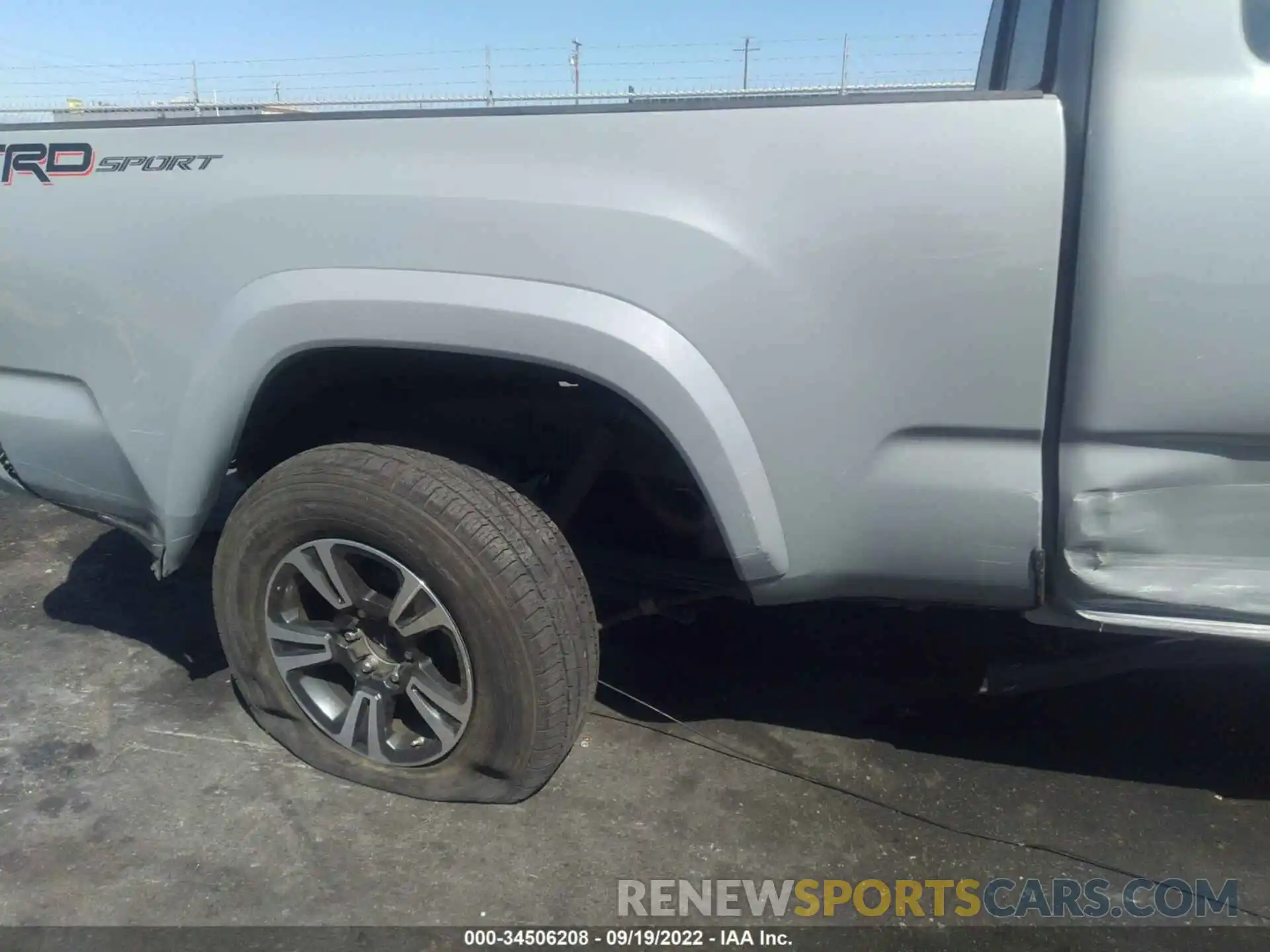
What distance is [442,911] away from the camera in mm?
2049

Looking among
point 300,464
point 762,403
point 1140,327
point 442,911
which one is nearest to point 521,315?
point 762,403

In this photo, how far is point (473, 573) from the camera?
6.74ft

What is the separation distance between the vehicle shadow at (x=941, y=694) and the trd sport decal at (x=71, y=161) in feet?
5.80

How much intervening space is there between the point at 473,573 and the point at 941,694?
151 cm

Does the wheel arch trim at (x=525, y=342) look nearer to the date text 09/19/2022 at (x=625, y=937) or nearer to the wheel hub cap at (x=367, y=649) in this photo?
the wheel hub cap at (x=367, y=649)

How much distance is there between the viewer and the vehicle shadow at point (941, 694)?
257cm

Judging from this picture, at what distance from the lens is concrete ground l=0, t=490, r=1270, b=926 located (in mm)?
2125

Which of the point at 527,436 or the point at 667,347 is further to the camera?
the point at 527,436

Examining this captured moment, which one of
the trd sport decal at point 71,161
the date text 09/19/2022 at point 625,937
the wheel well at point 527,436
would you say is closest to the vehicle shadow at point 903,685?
the wheel well at point 527,436

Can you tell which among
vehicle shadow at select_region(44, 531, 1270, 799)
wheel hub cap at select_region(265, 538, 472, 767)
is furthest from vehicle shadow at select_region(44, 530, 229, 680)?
wheel hub cap at select_region(265, 538, 472, 767)

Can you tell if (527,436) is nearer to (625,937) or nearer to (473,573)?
(473,573)

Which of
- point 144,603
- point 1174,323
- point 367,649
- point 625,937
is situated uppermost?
point 1174,323

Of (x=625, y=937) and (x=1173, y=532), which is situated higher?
(x=1173, y=532)

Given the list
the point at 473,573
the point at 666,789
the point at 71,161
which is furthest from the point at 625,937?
the point at 71,161
